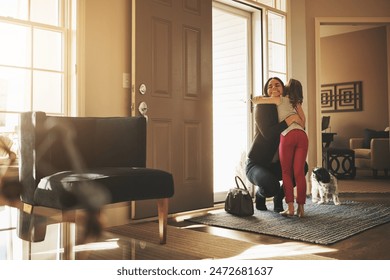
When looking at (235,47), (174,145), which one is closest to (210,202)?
(174,145)

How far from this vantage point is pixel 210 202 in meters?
3.66

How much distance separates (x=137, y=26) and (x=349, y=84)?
618 cm

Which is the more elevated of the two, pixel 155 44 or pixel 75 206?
pixel 155 44

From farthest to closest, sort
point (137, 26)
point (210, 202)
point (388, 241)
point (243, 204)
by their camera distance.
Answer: point (210, 202)
point (243, 204)
point (137, 26)
point (388, 241)

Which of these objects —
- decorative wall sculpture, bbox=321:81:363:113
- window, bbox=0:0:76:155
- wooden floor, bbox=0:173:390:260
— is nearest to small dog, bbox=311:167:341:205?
wooden floor, bbox=0:173:390:260

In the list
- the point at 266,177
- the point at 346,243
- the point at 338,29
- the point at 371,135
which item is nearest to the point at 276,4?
the point at 266,177

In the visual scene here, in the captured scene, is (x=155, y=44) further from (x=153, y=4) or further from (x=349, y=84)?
(x=349, y=84)

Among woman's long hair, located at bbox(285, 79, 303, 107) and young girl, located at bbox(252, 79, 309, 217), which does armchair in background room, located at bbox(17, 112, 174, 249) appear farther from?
woman's long hair, located at bbox(285, 79, 303, 107)

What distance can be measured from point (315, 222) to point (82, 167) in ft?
5.89

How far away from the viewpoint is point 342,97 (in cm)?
816

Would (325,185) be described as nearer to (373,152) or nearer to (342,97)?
(373,152)
